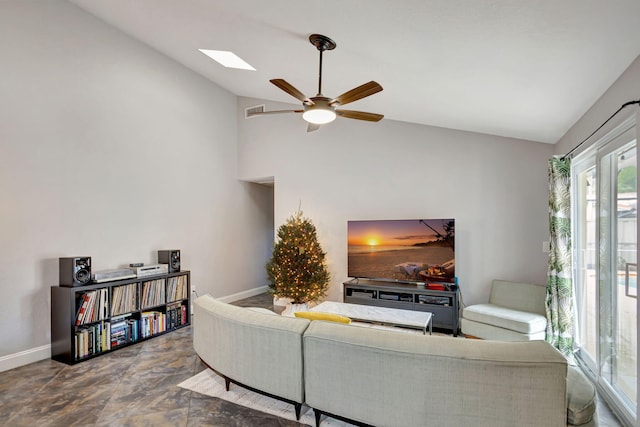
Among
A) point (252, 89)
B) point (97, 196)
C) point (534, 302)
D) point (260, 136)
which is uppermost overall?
point (252, 89)

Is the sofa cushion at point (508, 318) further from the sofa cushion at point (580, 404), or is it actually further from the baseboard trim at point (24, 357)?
the baseboard trim at point (24, 357)

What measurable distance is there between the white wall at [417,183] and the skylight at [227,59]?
1.41 m

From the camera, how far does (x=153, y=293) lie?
4191 mm

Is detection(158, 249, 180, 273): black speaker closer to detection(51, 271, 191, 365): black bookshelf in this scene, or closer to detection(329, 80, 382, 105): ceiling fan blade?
detection(51, 271, 191, 365): black bookshelf

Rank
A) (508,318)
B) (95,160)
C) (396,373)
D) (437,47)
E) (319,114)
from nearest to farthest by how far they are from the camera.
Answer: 1. (396,373)
2. (437,47)
3. (319,114)
4. (508,318)
5. (95,160)

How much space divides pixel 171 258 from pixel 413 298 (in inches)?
132

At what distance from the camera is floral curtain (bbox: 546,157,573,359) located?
3.14 metres

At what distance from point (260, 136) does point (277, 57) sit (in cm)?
258

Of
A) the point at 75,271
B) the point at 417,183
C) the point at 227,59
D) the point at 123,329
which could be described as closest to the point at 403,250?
the point at 417,183

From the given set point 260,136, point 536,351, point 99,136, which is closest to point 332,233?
point 260,136

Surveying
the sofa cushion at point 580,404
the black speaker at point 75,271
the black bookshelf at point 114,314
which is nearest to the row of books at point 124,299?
the black bookshelf at point 114,314

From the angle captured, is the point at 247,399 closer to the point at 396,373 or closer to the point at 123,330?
the point at 396,373

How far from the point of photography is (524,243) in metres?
4.13

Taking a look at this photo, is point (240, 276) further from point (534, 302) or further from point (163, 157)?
point (534, 302)
